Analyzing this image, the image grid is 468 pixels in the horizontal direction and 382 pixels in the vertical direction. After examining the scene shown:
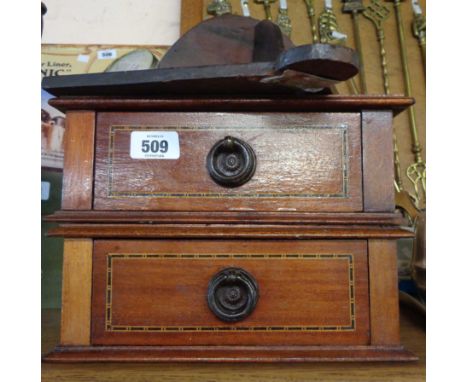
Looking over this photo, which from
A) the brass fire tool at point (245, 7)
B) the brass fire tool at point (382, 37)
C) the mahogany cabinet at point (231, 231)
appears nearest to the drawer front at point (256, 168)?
the mahogany cabinet at point (231, 231)

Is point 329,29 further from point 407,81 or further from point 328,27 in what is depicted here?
point 407,81

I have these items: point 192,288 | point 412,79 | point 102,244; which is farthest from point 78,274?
point 412,79

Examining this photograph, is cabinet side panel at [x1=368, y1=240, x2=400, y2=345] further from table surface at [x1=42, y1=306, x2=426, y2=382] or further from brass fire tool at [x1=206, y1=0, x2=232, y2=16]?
brass fire tool at [x1=206, y1=0, x2=232, y2=16]

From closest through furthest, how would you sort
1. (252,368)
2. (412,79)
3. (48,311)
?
(252,368) → (48,311) → (412,79)

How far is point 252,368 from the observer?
1.95 ft

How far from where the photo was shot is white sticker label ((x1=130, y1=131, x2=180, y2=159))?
655mm

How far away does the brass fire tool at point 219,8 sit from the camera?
1138 millimetres

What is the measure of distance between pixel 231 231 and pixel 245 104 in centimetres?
17

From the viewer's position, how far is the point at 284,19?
115cm

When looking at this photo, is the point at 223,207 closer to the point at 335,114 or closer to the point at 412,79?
the point at 335,114

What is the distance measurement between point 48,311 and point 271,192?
649 mm

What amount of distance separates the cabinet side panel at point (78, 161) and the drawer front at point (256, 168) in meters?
0.01

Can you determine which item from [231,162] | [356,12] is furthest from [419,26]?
[231,162]

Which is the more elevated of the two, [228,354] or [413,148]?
[413,148]
